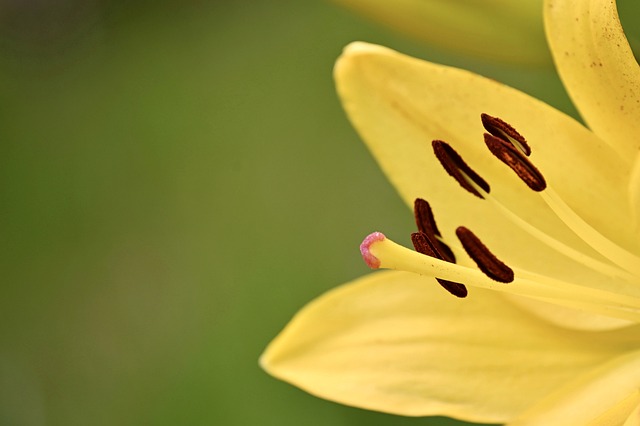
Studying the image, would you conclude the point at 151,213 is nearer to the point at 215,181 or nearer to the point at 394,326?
the point at 215,181

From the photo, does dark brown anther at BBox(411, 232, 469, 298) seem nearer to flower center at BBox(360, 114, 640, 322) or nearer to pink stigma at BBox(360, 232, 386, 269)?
flower center at BBox(360, 114, 640, 322)

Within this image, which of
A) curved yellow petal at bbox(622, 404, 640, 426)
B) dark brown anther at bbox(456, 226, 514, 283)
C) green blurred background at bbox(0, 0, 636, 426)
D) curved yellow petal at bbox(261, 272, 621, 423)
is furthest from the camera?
green blurred background at bbox(0, 0, 636, 426)

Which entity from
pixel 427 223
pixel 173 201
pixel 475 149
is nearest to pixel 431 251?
pixel 427 223

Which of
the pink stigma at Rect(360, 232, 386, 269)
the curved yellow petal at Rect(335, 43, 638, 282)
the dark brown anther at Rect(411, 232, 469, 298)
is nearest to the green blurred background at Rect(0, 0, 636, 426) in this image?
the curved yellow petal at Rect(335, 43, 638, 282)

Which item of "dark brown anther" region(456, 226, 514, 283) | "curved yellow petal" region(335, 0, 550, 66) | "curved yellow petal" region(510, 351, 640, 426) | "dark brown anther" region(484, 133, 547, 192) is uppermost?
"curved yellow petal" region(335, 0, 550, 66)

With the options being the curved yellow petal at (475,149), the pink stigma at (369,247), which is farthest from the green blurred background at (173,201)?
the pink stigma at (369,247)

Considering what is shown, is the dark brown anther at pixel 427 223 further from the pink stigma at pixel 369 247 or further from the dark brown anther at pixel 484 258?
the pink stigma at pixel 369 247
